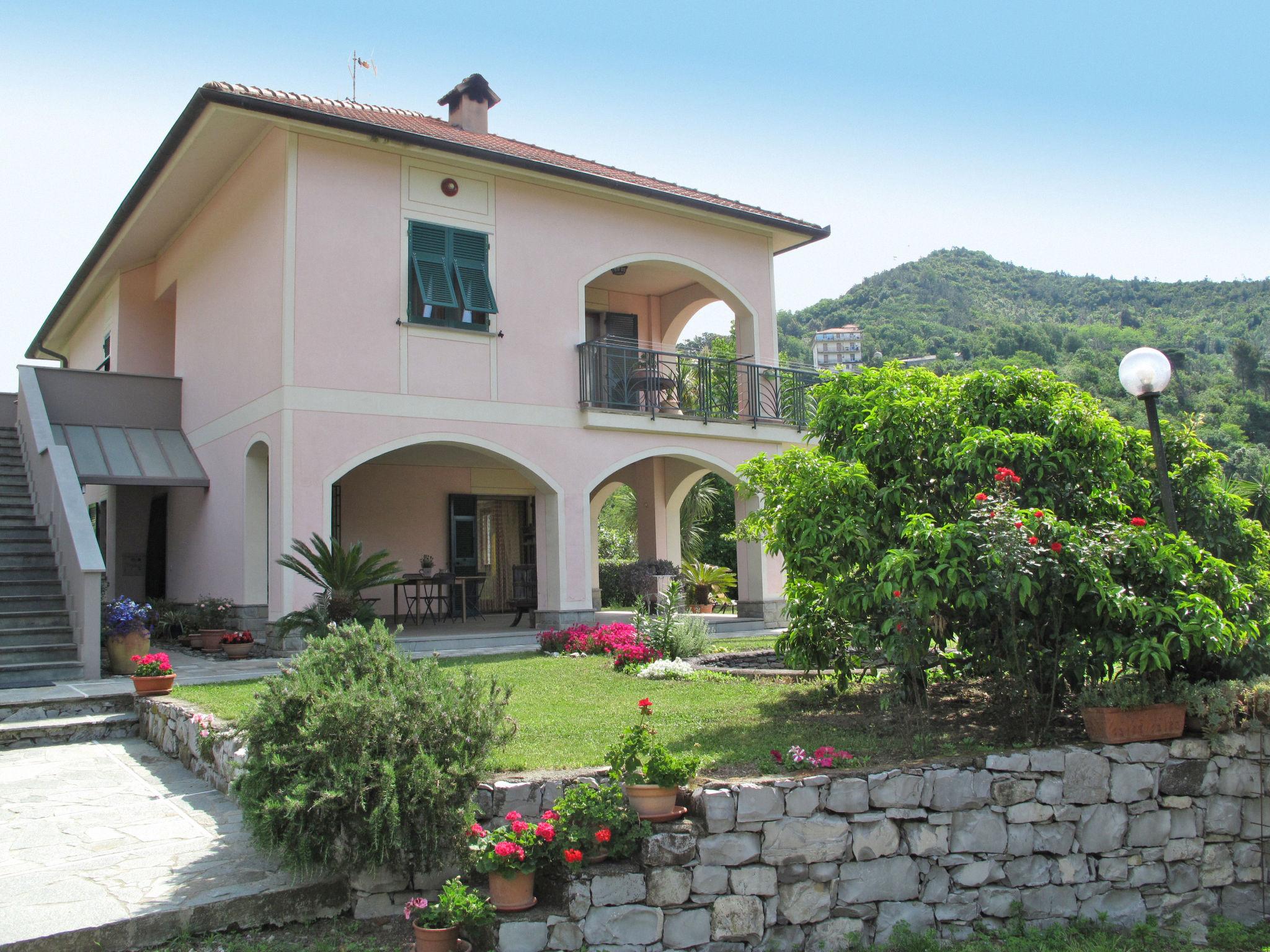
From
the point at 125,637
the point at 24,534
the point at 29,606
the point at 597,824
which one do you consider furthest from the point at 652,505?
the point at 597,824

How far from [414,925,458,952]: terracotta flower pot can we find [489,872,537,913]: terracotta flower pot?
0.94 ft

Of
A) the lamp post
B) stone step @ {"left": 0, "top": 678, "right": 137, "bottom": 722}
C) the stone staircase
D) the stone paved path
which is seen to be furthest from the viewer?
the stone staircase

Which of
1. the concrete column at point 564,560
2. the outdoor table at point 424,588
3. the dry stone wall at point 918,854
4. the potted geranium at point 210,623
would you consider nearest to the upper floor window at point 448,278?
the concrete column at point 564,560

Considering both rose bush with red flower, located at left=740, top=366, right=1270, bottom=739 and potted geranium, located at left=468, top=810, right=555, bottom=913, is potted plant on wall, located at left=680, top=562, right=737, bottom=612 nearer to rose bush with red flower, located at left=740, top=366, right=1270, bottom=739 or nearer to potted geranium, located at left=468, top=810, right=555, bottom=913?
rose bush with red flower, located at left=740, top=366, right=1270, bottom=739

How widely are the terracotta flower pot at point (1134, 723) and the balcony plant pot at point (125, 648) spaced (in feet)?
29.0

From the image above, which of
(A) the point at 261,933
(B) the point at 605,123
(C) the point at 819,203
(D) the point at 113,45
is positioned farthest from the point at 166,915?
(C) the point at 819,203

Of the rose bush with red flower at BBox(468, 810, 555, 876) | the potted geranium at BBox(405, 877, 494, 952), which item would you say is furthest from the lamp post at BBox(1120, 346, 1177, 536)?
the potted geranium at BBox(405, 877, 494, 952)

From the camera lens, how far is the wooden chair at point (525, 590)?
13688mm

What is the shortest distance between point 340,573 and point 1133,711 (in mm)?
7294

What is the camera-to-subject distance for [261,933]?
14.1ft

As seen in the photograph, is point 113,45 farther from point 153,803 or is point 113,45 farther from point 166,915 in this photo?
point 166,915

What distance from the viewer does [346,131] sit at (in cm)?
1095

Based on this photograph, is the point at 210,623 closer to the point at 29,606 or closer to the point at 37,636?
the point at 29,606

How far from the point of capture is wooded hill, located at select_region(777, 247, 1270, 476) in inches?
2048
